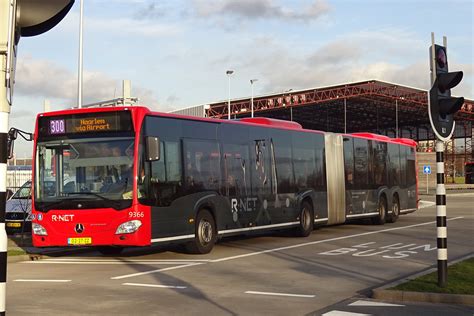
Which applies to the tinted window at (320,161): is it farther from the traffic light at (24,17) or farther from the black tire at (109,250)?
the traffic light at (24,17)

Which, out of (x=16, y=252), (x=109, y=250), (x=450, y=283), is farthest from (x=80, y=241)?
(x=450, y=283)

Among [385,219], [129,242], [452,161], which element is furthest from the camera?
[452,161]

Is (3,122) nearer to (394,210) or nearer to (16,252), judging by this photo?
(16,252)

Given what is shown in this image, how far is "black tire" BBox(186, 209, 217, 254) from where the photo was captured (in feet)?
50.0

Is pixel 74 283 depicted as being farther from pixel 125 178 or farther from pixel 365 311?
pixel 365 311

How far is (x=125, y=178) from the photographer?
1366cm

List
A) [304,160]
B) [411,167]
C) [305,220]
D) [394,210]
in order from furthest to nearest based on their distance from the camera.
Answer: [411,167] → [394,210] → [304,160] → [305,220]

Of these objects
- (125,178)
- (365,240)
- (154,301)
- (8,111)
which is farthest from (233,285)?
(365,240)

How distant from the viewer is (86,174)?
45.3 ft

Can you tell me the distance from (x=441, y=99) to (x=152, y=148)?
6.20 metres

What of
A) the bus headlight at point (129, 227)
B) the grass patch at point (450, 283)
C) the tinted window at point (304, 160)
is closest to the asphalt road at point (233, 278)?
the grass patch at point (450, 283)

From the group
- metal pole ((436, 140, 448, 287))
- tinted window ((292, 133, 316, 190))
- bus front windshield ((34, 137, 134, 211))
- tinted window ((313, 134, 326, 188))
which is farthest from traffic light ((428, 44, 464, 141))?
tinted window ((313, 134, 326, 188))

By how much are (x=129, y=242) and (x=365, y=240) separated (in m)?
A: 7.89

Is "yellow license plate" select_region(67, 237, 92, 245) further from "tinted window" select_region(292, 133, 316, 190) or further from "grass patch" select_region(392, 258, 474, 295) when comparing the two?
"tinted window" select_region(292, 133, 316, 190)
